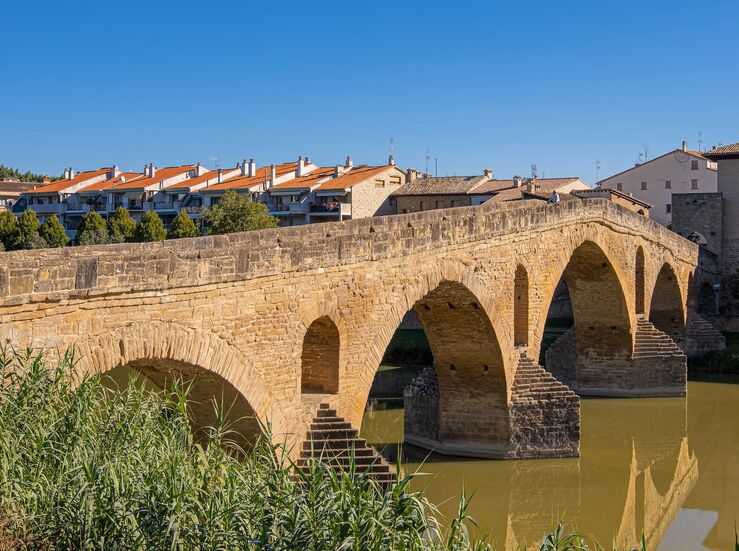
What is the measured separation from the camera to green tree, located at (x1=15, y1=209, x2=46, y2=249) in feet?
127

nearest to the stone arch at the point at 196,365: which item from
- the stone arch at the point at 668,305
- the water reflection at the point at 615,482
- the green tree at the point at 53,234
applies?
the water reflection at the point at 615,482

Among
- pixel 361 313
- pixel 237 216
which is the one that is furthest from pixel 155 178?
pixel 361 313

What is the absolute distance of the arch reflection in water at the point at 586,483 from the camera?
13062 mm

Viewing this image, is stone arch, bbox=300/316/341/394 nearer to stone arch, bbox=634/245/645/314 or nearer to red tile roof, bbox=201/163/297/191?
stone arch, bbox=634/245/645/314

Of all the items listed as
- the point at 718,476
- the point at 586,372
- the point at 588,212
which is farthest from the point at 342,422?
the point at 586,372

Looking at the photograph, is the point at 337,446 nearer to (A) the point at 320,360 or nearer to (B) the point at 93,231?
(A) the point at 320,360

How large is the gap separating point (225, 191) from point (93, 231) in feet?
24.7

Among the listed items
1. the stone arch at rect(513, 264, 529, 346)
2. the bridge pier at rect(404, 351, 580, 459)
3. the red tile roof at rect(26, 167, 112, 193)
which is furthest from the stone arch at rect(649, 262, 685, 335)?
the red tile roof at rect(26, 167, 112, 193)

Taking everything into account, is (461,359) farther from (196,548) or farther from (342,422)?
(196,548)

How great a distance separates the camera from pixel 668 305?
27.5 m

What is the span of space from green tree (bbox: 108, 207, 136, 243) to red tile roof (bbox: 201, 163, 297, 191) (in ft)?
21.8

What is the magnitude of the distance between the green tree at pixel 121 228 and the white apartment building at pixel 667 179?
21.7 metres

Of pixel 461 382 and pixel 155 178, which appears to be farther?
pixel 155 178

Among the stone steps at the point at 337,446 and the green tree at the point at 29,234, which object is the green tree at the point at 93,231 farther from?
the stone steps at the point at 337,446
